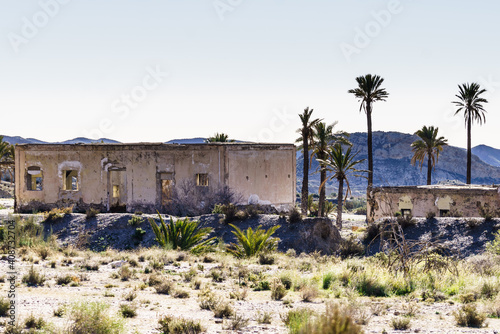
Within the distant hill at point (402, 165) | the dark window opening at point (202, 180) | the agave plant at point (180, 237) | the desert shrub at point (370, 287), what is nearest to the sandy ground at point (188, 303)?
the desert shrub at point (370, 287)

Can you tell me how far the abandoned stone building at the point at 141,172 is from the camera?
106 feet

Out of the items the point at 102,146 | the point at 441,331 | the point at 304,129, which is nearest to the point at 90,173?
the point at 102,146

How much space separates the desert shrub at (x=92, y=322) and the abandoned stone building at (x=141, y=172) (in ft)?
73.8

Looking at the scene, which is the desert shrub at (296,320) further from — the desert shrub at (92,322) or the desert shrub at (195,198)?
the desert shrub at (195,198)

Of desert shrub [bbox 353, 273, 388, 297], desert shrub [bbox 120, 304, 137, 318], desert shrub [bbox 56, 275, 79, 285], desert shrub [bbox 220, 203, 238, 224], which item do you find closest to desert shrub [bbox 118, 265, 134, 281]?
desert shrub [bbox 56, 275, 79, 285]

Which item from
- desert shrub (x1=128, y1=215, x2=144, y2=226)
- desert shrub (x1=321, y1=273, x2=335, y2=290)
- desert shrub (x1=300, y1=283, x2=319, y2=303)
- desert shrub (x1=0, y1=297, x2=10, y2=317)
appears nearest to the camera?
desert shrub (x1=0, y1=297, x2=10, y2=317)

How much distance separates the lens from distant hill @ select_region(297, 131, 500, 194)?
488 feet

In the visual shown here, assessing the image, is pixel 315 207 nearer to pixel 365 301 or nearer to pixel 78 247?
pixel 78 247

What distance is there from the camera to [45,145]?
112 feet

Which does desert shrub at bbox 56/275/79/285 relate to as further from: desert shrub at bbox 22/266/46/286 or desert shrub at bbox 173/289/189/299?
desert shrub at bbox 173/289/189/299

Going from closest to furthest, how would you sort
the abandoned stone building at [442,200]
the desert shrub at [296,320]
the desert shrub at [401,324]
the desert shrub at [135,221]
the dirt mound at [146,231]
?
the desert shrub at [296,320] < the desert shrub at [401,324] < the dirt mound at [146,231] < the desert shrub at [135,221] < the abandoned stone building at [442,200]

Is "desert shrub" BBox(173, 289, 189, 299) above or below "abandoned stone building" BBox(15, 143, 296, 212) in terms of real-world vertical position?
below

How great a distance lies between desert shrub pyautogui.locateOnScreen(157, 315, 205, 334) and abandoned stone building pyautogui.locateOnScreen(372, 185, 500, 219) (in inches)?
988

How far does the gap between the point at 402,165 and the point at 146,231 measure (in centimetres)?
Result: 13348
